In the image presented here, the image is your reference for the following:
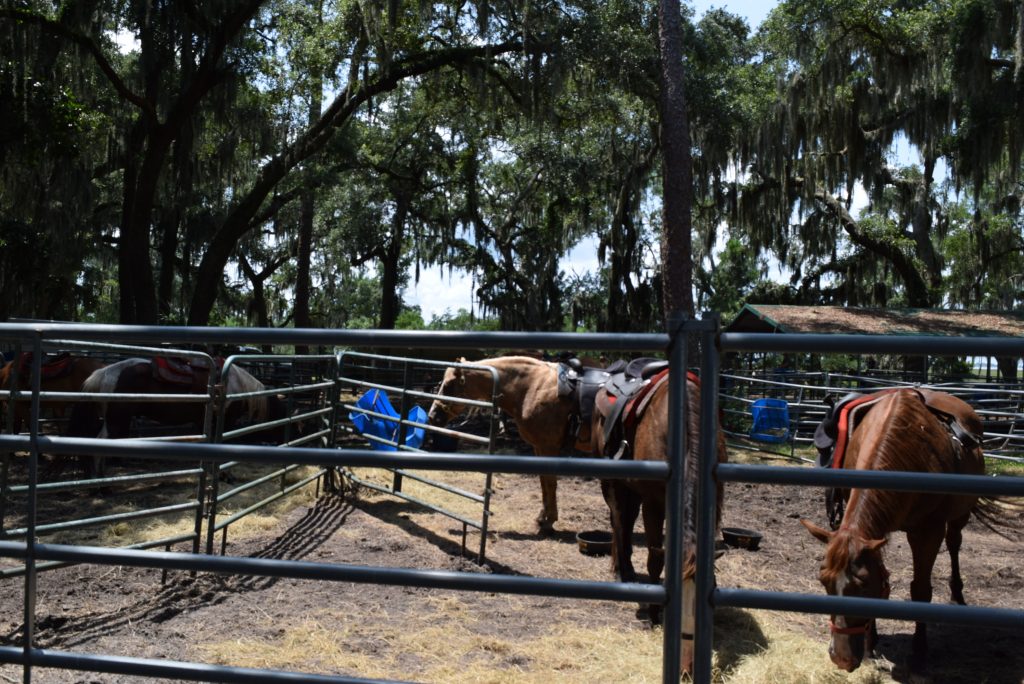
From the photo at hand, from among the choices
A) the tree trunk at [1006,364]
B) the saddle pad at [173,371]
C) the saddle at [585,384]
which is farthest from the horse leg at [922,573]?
the saddle pad at [173,371]

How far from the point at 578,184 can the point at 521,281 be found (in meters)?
3.84

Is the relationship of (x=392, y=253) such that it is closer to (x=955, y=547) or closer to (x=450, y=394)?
(x=450, y=394)

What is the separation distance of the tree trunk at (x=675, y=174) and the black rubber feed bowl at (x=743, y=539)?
5494mm

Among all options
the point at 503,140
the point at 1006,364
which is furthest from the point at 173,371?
the point at 503,140

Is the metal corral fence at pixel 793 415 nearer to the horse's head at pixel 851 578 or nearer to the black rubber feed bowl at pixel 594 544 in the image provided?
the black rubber feed bowl at pixel 594 544

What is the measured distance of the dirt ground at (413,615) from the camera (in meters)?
4.01

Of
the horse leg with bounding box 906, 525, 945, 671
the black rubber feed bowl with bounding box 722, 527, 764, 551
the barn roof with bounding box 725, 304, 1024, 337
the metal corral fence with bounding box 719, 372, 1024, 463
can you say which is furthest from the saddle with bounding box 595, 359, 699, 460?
the barn roof with bounding box 725, 304, 1024, 337

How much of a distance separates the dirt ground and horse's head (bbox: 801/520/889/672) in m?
0.74

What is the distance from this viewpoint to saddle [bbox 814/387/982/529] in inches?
170

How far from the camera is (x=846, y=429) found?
4.48 metres

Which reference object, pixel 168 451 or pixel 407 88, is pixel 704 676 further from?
pixel 407 88

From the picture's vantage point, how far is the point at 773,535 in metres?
7.32

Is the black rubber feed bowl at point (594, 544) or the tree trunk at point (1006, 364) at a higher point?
the tree trunk at point (1006, 364)

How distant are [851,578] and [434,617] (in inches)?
91.0
